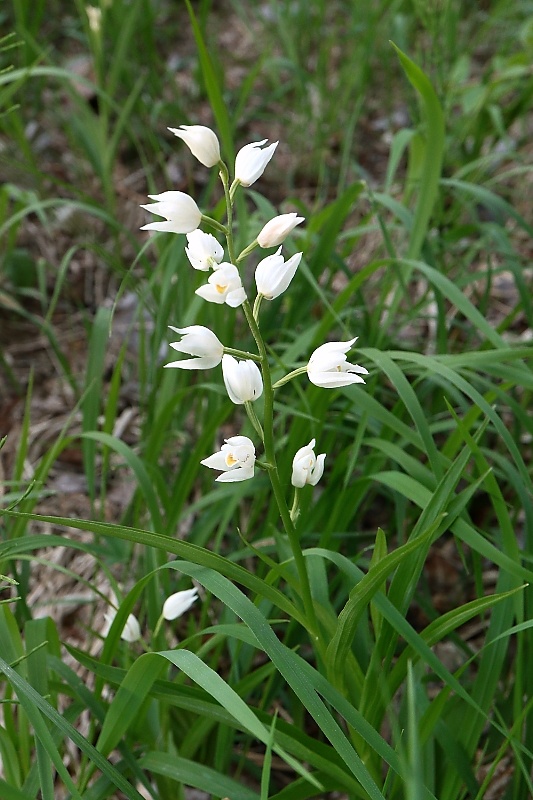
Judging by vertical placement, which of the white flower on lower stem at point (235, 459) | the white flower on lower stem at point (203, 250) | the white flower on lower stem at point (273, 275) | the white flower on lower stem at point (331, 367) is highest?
the white flower on lower stem at point (203, 250)

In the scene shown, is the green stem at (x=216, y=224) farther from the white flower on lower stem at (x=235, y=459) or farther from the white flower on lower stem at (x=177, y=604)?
the white flower on lower stem at (x=177, y=604)

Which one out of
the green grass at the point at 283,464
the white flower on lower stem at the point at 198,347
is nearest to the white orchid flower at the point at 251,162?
the white flower on lower stem at the point at 198,347

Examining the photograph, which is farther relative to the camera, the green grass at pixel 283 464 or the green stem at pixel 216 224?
the green grass at pixel 283 464

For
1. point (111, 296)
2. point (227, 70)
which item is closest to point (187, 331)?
point (111, 296)

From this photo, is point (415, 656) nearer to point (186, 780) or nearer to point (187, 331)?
point (186, 780)

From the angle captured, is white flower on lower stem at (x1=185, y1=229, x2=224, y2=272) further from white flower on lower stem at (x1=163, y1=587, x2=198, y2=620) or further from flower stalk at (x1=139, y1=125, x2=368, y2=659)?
white flower on lower stem at (x1=163, y1=587, x2=198, y2=620)

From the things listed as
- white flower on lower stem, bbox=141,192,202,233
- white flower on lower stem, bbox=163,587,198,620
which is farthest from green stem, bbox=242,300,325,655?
white flower on lower stem, bbox=163,587,198,620

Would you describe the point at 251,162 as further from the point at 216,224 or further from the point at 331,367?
the point at 331,367
